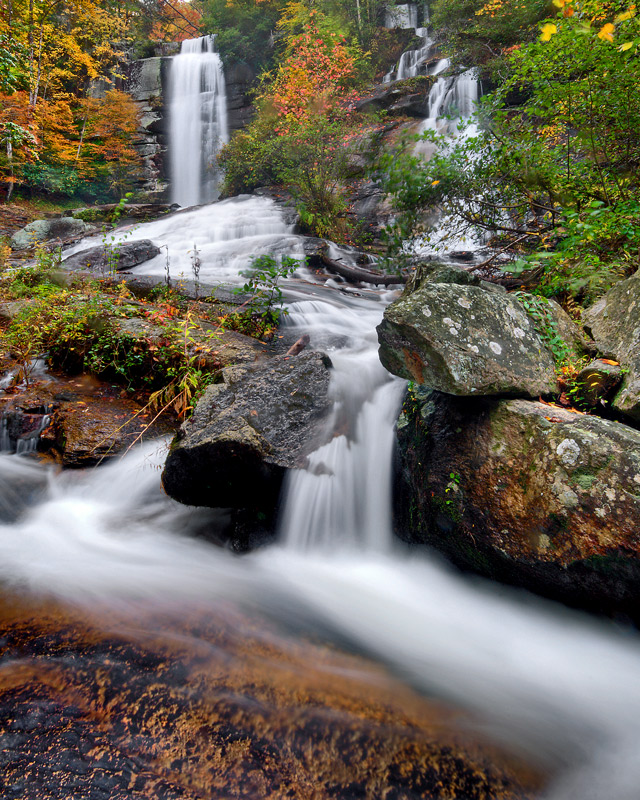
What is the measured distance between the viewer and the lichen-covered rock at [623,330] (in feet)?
7.85

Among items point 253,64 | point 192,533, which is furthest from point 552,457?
point 253,64

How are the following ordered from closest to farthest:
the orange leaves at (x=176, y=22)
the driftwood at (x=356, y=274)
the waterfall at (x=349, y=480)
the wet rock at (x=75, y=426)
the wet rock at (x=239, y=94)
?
the waterfall at (x=349, y=480), the wet rock at (x=75, y=426), the driftwood at (x=356, y=274), the wet rock at (x=239, y=94), the orange leaves at (x=176, y=22)

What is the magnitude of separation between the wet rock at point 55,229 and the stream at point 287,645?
11711 millimetres

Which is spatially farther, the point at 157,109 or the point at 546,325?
the point at 157,109

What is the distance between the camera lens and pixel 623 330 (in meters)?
2.76

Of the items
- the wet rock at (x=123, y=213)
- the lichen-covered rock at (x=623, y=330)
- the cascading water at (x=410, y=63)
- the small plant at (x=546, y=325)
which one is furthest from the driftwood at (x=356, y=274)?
the cascading water at (x=410, y=63)

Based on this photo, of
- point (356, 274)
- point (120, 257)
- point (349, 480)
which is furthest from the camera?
point (120, 257)

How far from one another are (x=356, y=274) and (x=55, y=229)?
11.2 metres

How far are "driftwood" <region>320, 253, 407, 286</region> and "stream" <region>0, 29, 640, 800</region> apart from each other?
3.80 metres

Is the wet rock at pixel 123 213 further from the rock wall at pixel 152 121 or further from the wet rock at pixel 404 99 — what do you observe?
the wet rock at pixel 404 99

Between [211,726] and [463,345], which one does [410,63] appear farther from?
[211,726]

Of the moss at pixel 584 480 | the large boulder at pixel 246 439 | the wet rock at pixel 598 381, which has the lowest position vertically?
the large boulder at pixel 246 439

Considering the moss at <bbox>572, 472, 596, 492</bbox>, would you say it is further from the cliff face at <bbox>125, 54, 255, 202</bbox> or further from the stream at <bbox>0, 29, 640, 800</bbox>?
the cliff face at <bbox>125, 54, 255, 202</bbox>

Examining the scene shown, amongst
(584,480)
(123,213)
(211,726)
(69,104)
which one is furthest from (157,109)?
(211,726)
